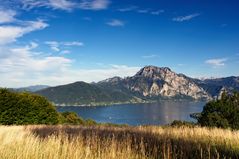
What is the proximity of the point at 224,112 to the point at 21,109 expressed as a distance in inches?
1165

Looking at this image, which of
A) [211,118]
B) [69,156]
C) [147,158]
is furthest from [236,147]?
[211,118]

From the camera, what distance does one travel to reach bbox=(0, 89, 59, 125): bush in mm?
45803

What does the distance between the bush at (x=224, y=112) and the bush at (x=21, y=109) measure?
2514cm

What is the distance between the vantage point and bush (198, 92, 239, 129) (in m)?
43.8

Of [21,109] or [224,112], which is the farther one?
[21,109]

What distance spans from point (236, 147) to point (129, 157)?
421cm

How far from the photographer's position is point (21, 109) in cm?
4862

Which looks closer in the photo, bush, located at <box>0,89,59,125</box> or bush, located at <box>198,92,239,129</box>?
bush, located at <box>198,92,239,129</box>

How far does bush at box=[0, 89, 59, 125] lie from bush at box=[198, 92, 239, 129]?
25144mm

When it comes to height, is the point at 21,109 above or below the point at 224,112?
above

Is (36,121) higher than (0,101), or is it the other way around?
(0,101)

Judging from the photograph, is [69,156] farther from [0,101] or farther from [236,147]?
[0,101]

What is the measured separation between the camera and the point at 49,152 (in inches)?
300

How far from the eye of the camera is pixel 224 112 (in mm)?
47500
